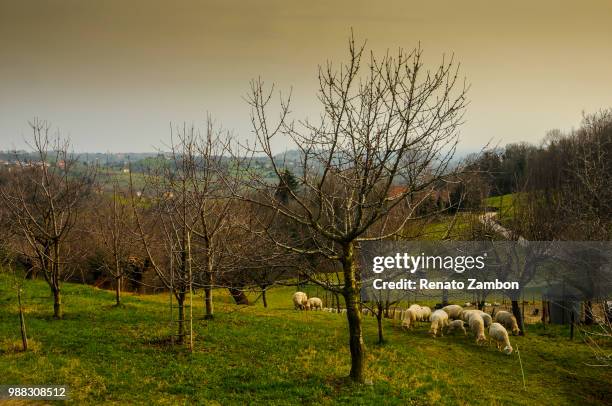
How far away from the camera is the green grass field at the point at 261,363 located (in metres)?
13.4

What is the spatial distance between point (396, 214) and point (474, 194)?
54.3 ft

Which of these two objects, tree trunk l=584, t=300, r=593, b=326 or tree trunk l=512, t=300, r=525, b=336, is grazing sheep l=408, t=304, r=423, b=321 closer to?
tree trunk l=512, t=300, r=525, b=336

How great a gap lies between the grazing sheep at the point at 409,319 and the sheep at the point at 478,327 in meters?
3.30

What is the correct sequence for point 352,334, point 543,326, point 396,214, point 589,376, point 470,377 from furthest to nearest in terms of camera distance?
point 543,326
point 396,214
point 589,376
point 470,377
point 352,334

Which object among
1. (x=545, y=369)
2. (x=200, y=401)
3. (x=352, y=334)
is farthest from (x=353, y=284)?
(x=545, y=369)

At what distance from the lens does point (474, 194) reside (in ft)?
133

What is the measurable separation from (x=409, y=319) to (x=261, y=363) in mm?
12681

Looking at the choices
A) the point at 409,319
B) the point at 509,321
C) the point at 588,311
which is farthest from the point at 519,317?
the point at 409,319

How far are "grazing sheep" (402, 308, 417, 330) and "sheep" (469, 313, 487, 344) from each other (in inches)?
130

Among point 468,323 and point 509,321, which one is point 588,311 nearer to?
point 509,321

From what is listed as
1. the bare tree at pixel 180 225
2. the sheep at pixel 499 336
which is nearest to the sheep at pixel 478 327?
the sheep at pixel 499 336

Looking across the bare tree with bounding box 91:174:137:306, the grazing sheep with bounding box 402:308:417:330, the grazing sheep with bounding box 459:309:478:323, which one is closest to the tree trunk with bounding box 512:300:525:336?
the grazing sheep with bounding box 459:309:478:323

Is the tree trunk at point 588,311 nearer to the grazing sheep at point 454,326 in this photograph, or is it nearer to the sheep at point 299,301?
the grazing sheep at point 454,326

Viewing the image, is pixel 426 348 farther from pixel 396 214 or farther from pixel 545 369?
pixel 396 214
